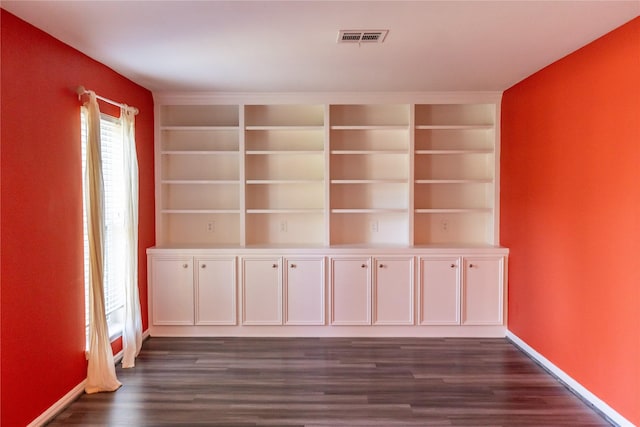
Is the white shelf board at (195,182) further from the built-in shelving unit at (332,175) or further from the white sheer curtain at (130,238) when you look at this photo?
the white sheer curtain at (130,238)

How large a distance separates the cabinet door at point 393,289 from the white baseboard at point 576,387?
105cm

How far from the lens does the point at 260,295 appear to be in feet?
13.7

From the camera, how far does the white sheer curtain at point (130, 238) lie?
3.47 m

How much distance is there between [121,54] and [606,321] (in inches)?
149

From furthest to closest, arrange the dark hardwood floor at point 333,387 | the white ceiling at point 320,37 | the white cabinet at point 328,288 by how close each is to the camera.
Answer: the white cabinet at point 328,288 → the dark hardwood floor at point 333,387 → the white ceiling at point 320,37

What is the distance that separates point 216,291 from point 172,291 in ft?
1.44

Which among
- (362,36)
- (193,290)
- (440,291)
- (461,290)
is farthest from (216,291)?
(362,36)

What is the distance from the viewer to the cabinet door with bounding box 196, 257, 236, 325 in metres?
4.16

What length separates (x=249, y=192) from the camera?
4.52m

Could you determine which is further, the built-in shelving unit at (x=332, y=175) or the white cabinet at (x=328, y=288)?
the built-in shelving unit at (x=332, y=175)

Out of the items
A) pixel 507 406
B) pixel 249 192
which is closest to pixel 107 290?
pixel 249 192

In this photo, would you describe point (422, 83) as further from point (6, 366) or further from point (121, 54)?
point (6, 366)

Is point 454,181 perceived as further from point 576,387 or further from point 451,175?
point 576,387

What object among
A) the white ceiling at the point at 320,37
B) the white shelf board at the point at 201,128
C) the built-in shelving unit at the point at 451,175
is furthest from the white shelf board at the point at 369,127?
the white shelf board at the point at 201,128
